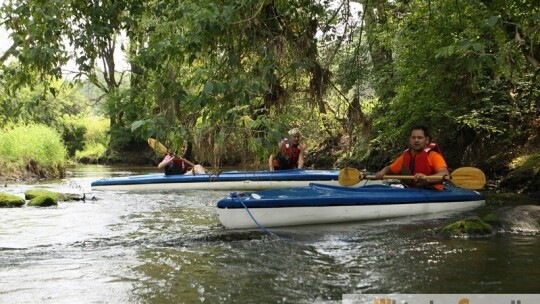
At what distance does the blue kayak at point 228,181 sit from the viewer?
32.6 feet

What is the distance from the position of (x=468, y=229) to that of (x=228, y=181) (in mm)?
5690

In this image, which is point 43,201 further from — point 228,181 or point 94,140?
point 94,140

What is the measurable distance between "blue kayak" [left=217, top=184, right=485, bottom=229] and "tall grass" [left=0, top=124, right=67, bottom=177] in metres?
8.28

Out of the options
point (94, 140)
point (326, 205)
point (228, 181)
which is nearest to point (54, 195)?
point (228, 181)

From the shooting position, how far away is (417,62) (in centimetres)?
995

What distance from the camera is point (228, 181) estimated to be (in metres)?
10.3

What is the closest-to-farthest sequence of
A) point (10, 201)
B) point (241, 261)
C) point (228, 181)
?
point (241, 261) → point (10, 201) → point (228, 181)

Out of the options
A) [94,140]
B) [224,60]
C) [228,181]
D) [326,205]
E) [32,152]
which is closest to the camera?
[224,60]

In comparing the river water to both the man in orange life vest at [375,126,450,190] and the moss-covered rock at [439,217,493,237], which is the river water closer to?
A: the moss-covered rock at [439,217,493,237]

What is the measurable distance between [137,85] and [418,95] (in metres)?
7.45

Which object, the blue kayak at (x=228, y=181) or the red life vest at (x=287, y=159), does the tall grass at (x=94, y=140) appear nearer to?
the blue kayak at (x=228, y=181)

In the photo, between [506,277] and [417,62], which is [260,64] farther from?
[417,62]

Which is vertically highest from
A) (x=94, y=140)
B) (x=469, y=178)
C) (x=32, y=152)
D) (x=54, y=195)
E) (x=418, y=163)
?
(x=94, y=140)

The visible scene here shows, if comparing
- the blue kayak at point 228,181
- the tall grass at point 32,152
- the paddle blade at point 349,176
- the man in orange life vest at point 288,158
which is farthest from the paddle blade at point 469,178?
the tall grass at point 32,152
